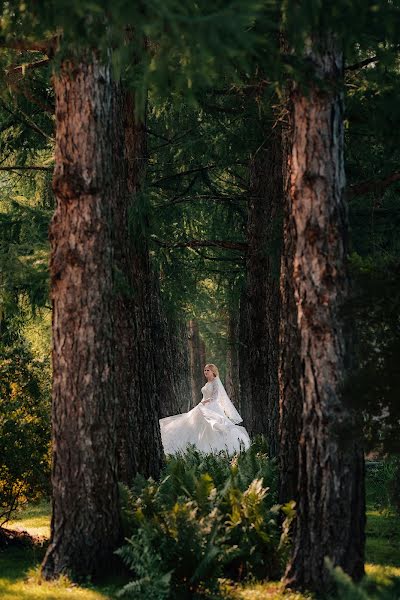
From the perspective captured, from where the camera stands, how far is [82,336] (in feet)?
31.0

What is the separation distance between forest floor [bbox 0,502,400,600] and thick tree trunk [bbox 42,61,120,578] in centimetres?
32

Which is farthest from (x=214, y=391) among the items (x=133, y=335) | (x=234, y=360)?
(x=234, y=360)

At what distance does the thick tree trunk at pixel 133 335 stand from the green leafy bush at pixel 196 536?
58.2 inches

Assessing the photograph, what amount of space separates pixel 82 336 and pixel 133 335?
2677 millimetres

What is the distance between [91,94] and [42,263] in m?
2.83

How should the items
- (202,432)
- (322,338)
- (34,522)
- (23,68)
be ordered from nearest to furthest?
(322,338) → (23,68) → (34,522) → (202,432)

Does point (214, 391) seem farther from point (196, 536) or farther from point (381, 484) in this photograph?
point (196, 536)

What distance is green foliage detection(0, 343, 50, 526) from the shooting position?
11930 millimetres

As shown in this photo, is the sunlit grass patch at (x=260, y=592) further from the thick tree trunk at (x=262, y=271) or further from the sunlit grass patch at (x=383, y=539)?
the thick tree trunk at (x=262, y=271)

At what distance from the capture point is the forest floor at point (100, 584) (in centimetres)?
871

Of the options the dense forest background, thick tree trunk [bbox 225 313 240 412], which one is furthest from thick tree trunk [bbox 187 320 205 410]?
the dense forest background

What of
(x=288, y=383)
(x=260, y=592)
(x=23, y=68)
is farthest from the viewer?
(x=23, y=68)

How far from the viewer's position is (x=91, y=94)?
379 inches

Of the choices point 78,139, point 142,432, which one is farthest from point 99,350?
point 142,432
